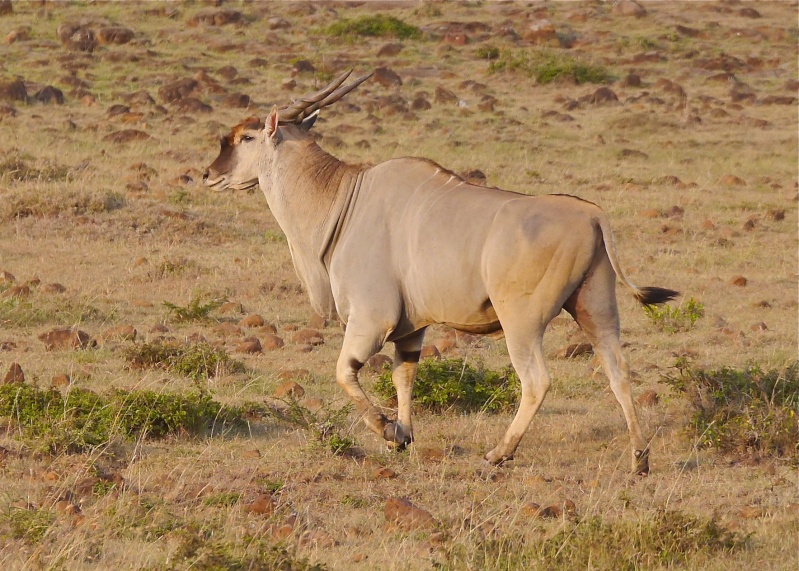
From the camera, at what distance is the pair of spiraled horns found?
707 cm

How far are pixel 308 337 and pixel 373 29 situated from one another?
2139 cm

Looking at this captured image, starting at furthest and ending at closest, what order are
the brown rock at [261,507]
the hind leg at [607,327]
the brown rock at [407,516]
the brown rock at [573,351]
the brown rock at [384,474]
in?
the brown rock at [573,351], the hind leg at [607,327], the brown rock at [384,474], the brown rock at [261,507], the brown rock at [407,516]

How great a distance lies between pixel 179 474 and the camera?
5.92 metres

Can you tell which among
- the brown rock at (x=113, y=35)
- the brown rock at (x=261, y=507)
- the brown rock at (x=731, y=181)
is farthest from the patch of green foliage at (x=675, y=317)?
the brown rock at (x=113, y=35)

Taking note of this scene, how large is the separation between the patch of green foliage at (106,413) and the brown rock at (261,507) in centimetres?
122

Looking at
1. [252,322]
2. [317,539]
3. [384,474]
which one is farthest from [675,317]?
[317,539]

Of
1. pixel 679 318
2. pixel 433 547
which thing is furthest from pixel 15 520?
pixel 679 318

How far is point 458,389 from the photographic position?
746cm

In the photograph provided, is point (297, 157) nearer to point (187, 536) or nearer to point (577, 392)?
point (577, 392)

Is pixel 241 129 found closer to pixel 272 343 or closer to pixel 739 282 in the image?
pixel 272 343

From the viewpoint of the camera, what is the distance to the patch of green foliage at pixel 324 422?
6.24 metres

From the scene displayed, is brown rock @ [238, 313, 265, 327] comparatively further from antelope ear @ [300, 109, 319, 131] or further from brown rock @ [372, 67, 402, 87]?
brown rock @ [372, 67, 402, 87]

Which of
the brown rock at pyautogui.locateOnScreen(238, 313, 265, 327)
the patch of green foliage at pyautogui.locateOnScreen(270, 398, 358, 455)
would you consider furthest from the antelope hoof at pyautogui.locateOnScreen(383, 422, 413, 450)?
the brown rock at pyautogui.locateOnScreen(238, 313, 265, 327)

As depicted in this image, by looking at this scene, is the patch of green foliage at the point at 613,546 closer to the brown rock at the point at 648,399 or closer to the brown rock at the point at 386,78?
the brown rock at the point at 648,399
